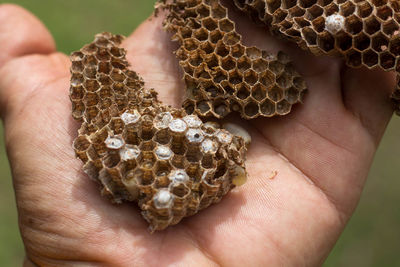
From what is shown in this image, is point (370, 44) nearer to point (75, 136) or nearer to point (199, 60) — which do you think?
point (199, 60)

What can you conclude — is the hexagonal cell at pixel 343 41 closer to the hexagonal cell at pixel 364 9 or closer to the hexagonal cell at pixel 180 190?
the hexagonal cell at pixel 364 9

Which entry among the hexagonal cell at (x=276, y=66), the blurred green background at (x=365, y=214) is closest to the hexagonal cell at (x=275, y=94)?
the hexagonal cell at (x=276, y=66)

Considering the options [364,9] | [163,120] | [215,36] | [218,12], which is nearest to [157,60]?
[215,36]

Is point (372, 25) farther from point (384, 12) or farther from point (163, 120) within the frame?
point (163, 120)

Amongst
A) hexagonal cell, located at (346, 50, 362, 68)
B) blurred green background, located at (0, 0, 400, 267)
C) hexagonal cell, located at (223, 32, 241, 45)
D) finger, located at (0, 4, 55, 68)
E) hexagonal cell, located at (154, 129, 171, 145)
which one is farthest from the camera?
blurred green background, located at (0, 0, 400, 267)

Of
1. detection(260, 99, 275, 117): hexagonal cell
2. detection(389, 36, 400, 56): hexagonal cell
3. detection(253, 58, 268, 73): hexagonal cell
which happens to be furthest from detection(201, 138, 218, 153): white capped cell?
detection(389, 36, 400, 56): hexagonal cell

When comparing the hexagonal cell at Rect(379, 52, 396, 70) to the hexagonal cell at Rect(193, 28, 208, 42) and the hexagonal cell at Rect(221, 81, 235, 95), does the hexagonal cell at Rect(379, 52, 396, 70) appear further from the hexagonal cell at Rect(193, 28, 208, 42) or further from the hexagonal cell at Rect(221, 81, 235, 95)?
the hexagonal cell at Rect(193, 28, 208, 42)

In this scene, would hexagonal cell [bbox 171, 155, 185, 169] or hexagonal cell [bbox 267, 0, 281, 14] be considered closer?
hexagonal cell [bbox 171, 155, 185, 169]
